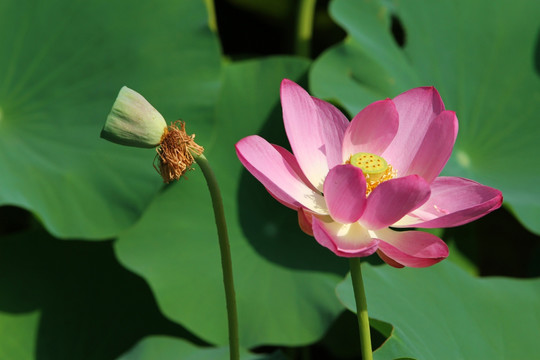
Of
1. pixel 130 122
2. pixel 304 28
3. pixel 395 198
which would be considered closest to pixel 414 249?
pixel 395 198

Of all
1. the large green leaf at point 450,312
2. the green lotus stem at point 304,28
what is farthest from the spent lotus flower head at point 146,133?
the green lotus stem at point 304,28

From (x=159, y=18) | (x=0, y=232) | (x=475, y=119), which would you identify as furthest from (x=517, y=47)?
A: (x=0, y=232)

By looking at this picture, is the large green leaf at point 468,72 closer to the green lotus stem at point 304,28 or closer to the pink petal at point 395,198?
the green lotus stem at point 304,28

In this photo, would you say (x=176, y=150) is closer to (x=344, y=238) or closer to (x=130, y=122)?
(x=130, y=122)

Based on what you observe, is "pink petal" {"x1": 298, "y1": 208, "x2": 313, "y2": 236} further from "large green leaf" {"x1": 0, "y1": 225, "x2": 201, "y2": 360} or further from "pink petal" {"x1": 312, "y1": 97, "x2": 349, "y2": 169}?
"large green leaf" {"x1": 0, "y1": 225, "x2": 201, "y2": 360}

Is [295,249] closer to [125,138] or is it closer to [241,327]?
[241,327]
